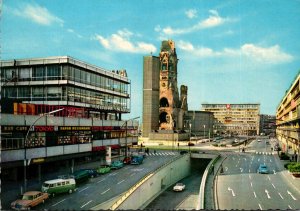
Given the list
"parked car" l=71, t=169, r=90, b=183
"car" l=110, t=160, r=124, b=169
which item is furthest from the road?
"parked car" l=71, t=169, r=90, b=183

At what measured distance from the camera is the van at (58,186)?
124 feet

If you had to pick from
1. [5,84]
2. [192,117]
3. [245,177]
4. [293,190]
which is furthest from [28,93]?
[192,117]

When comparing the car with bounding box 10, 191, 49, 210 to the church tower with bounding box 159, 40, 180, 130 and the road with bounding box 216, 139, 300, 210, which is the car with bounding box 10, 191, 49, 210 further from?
the church tower with bounding box 159, 40, 180, 130

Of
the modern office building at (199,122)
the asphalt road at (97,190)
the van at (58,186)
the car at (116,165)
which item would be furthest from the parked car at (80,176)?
the modern office building at (199,122)

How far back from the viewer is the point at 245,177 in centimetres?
5175

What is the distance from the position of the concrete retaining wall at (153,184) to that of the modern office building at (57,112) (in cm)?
1197

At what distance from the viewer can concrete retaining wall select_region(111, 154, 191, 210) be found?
36003 millimetres

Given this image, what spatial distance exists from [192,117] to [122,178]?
391ft

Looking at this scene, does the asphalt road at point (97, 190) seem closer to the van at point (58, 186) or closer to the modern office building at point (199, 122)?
the van at point (58, 186)

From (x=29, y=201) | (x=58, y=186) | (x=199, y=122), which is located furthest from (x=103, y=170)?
(x=199, y=122)

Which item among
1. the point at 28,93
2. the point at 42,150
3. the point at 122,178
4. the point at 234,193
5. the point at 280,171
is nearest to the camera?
the point at 234,193

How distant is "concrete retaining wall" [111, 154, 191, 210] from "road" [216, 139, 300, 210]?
9732 mm

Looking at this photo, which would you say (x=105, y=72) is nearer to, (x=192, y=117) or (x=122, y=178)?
(x=122, y=178)

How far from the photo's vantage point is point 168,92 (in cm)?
13325
